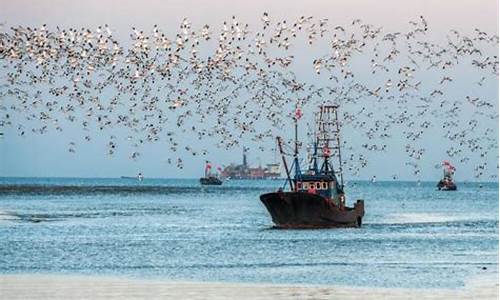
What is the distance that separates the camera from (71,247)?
75.5m

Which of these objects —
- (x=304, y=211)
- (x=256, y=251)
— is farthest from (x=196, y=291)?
(x=304, y=211)

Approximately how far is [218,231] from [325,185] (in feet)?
38.7

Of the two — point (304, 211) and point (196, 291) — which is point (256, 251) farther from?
point (196, 291)

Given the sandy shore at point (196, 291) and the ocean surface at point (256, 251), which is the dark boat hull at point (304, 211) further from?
the sandy shore at point (196, 291)

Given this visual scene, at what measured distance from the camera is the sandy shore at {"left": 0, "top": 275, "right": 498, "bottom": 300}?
4706 centimetres

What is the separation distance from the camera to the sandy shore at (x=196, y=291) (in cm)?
4706

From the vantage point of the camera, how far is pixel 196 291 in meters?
48.9

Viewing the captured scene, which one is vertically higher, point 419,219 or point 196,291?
point 419,219

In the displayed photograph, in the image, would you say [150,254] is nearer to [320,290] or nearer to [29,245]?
[29,245]

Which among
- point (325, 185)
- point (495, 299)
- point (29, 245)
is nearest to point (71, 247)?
point (29, 245)

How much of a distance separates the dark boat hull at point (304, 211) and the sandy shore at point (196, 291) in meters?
32.6

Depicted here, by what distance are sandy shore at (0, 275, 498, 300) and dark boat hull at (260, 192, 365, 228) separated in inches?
1282

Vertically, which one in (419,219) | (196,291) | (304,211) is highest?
(304,211)

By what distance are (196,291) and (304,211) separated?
3898 cm
